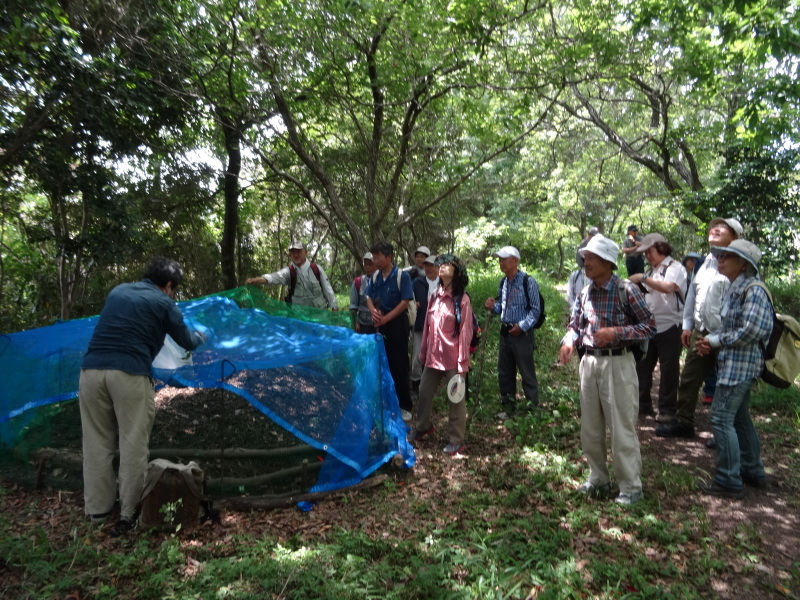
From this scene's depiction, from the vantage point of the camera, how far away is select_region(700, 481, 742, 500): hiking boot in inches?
152

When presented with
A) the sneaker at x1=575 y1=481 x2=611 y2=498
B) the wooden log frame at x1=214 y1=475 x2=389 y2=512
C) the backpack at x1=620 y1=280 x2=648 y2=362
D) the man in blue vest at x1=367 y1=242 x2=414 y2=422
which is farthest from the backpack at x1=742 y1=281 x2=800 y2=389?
the wooden log frame at x1=214 y1=475 x2=389 y2=512

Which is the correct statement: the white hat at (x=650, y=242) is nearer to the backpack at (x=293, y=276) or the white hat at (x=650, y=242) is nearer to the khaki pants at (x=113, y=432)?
the backpack at (x=293, y=276)

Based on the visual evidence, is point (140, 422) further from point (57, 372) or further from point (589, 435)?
point (589, 435)

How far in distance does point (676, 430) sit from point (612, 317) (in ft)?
7.41

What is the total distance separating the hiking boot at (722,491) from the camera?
3854 mm

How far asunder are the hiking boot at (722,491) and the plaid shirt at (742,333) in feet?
2.67

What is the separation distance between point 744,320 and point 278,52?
6332 millimetres

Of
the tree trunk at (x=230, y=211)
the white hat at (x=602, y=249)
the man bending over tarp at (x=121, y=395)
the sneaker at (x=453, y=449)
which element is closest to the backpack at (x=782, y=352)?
the white hat at (x=602, y=249)

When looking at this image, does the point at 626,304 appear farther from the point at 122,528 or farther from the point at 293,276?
the point at 293,276

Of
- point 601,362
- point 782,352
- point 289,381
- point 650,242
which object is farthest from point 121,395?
point 650,242

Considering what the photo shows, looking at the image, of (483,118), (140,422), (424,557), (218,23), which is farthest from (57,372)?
(483,118)

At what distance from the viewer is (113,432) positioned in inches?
145

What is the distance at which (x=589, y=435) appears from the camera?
3812 millimetres

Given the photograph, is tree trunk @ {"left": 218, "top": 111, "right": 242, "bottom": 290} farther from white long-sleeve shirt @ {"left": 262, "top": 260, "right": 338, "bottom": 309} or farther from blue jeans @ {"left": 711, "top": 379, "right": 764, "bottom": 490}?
blue jeans @ {"left": 711, "top": 379, "right": 764, "bottom": 490}
